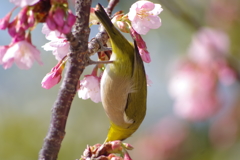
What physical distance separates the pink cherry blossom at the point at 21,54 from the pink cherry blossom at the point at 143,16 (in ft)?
2.01

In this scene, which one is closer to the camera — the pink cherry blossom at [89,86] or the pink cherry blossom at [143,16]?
the pink cherry blossom at [143,16]

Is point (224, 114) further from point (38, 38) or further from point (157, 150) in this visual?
point (38, 38)

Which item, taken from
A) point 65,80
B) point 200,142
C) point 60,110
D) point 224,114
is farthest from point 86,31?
point 200,142

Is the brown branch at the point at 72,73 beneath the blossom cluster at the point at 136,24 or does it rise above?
above

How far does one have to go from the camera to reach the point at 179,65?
12.6 feet

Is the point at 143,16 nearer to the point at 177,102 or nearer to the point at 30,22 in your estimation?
Answer: the point at 30,22

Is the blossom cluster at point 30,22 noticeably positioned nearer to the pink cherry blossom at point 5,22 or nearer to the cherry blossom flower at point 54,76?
the pink cherry blossom at point 5,22

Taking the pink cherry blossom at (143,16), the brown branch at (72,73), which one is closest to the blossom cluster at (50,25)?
the pink cherry blossom at (143,16)

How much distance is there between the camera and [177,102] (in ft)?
13.0

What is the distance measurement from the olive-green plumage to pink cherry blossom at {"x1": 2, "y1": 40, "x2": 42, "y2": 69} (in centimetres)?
73

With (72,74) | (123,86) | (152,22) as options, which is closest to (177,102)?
(123,86)

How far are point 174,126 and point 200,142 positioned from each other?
0.42m

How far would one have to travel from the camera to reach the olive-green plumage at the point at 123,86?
2289mm

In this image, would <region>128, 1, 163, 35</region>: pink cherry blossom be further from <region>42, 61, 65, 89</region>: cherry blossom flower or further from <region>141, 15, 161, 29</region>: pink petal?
<region>42, 61, 65, 89</region>: cherry blossom flower
